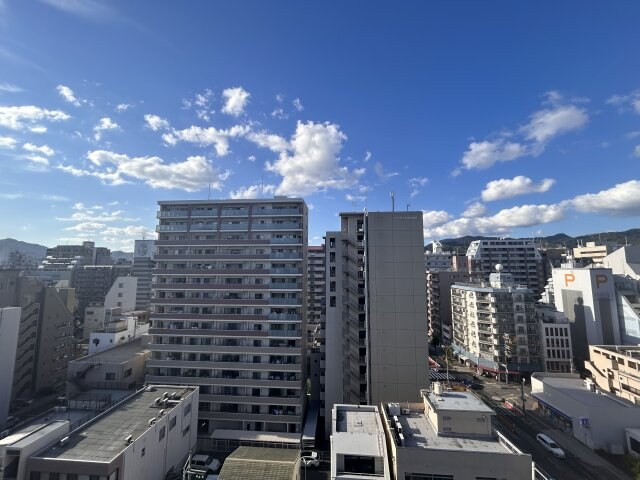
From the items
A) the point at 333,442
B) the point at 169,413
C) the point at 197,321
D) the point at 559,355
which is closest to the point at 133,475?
the point at 169,413

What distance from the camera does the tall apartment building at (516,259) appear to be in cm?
12069

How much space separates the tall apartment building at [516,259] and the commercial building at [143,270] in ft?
415

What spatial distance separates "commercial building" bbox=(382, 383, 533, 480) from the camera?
23.3 metres

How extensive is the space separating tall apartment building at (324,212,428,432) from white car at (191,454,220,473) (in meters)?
15.1

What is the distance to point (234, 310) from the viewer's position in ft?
155

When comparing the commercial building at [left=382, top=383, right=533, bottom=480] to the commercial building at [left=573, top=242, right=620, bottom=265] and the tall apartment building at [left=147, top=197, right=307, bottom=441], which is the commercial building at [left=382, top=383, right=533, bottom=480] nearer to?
the tall apartment building at [left=147, top=197, right=307, bottom=441]

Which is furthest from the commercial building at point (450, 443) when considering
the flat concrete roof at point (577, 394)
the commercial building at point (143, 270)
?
the commercial building at point (143, 270)

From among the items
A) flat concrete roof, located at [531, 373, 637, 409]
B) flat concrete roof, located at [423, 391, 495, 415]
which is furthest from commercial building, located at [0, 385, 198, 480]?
flat concrete roof, located at [531, 373, 637, 409]

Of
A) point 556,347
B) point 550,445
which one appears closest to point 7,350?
point 550,445

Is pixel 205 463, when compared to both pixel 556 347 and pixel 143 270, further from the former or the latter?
pixel 143 270

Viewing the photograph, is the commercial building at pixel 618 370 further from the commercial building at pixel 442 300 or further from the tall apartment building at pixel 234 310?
the tall apartment building at pixel 234 310

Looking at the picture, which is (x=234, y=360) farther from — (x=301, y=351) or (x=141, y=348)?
(x=141, y=348)

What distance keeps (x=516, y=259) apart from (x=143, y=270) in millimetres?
150225

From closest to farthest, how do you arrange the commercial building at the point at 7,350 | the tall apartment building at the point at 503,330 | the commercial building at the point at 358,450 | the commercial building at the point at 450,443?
the commercial building at the point at 450,443
the commercial building at the point at 358,450
the commercial building at the point at 7,350
the tall apartment building at the point at 503,330
